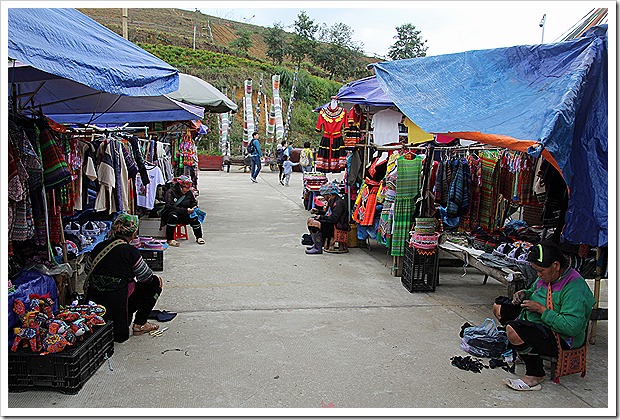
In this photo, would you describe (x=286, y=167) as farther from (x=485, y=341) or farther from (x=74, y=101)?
(x=485, y=341)

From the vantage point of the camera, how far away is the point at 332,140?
34.0 feet

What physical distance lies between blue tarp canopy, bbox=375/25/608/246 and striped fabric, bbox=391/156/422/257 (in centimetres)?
104

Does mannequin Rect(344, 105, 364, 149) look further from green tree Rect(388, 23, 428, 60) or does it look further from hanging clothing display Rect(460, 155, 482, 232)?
green tree Rect(388, 23, 428, 60)

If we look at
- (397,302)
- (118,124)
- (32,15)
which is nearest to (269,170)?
(118,124)

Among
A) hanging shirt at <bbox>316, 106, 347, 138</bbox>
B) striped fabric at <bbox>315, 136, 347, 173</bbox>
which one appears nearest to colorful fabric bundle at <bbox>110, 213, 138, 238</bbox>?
hanging shirt at <bbox>316, 106, 347, 138</bbox>

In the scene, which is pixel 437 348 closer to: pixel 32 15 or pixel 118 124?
pixel 32 15

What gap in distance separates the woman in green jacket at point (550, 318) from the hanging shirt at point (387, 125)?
17.3ft

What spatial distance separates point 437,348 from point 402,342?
303 millimetres

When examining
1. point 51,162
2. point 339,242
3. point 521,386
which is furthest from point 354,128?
point 521,386

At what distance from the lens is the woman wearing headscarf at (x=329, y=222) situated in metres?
8.34

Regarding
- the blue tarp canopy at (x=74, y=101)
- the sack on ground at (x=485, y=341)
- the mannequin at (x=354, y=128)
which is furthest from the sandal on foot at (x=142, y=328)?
the mannequin at (x=354, y=128)

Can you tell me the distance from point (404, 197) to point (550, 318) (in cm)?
291

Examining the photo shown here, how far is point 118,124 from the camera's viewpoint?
9859 millimetres

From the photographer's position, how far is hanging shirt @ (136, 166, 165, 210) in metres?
8.25
